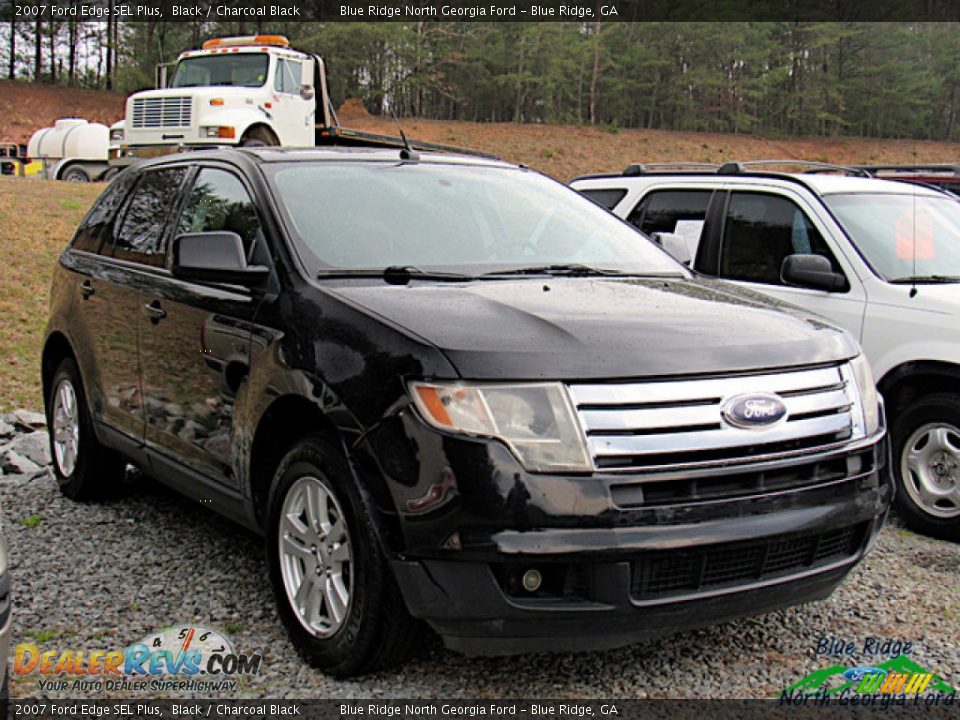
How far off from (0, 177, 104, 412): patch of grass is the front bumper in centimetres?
715

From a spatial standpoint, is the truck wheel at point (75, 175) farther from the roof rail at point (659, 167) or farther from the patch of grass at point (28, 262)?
the roof rail at point (659, 167)

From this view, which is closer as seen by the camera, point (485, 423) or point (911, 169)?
point (485, 423)

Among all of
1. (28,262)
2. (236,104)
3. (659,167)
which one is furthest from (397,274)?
(236,104)

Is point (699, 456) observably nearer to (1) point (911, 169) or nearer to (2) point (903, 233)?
(2) point (903, 233)

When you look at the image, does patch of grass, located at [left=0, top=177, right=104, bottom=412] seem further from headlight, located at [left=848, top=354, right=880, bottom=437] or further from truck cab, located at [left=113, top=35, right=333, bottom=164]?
headlight, located at [left=848, top=354, right=880, bottom=437]

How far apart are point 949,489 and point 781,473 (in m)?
2.60

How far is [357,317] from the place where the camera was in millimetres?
3566

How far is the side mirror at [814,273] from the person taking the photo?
239 inches

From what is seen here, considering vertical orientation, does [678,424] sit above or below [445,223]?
below

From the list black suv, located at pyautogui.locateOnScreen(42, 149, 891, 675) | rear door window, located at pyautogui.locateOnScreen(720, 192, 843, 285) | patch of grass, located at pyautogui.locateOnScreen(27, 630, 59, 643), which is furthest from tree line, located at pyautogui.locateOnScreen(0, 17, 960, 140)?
patch of grass, located at pyautogui.locateOnScreen(27, 630, 59, 643)

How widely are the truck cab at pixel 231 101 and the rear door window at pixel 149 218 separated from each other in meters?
13.0

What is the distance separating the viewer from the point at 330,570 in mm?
3592

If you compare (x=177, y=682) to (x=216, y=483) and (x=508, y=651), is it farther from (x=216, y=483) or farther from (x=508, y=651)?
(x=508, y=651)

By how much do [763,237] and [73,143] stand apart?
76.4 feet
